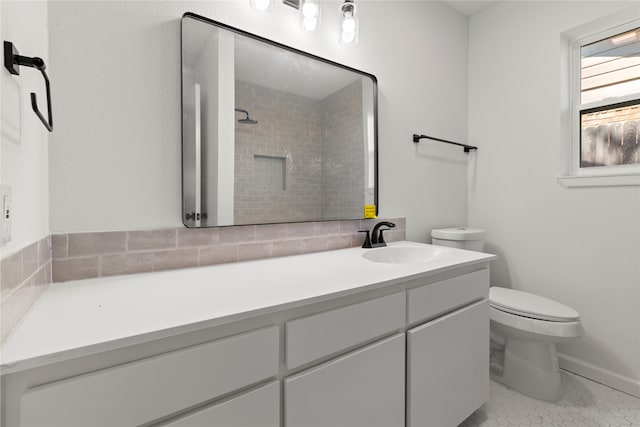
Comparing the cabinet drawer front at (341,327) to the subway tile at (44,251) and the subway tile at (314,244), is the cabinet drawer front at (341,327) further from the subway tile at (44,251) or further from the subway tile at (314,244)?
the subway tile at (44,251)

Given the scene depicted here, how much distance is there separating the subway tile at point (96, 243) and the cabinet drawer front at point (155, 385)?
60 centimetres

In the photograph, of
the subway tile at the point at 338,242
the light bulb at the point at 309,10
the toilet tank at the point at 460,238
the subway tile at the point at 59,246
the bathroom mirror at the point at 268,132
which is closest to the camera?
the subway tile at the point at 59,246

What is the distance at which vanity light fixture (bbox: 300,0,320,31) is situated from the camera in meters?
1.45

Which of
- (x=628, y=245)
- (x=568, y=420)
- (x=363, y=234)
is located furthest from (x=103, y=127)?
(x=628, y=245)

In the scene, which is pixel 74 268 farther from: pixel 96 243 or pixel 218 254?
pixel 218 254

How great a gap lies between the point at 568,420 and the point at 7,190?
2378 mm

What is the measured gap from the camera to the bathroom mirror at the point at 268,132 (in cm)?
123

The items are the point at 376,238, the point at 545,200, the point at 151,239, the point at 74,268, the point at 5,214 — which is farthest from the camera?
the point at 545,200

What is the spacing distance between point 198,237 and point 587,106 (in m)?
2.51

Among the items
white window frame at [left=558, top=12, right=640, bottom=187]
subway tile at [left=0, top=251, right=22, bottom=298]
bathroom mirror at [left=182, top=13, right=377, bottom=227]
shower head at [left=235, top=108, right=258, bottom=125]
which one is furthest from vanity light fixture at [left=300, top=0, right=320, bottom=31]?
white window frame at [left=558, top=12, right=640, bottom=187]

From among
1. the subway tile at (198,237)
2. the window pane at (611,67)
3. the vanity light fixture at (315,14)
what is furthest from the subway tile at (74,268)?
the window pane at (611,67)

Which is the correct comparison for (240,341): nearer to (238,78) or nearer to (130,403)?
(130,403)

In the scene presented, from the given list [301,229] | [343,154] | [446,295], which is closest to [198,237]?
[301,229]

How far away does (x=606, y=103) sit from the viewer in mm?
1895
